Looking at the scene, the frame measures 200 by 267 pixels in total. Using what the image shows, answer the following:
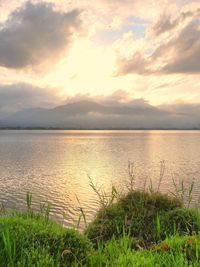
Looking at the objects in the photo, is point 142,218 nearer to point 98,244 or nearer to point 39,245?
point 98,244

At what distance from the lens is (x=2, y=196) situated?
29703 mm

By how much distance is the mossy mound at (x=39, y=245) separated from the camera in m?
5.46

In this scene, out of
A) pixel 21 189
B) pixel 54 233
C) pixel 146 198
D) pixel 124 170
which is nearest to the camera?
pixel 54 233

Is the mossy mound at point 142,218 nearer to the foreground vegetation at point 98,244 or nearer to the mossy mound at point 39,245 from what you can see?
the foreground vegetation at point 98,244

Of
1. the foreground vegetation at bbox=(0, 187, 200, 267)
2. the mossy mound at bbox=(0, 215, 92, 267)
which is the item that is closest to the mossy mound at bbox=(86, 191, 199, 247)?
the foreground vegetation at bbox=(0, 187, 200, 267)

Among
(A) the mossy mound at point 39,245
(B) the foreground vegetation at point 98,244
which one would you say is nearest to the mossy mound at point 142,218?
(B) the foreground vegetation at point 98,244

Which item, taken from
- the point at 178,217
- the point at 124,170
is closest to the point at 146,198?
the point at 178,217

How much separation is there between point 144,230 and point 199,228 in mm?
1501

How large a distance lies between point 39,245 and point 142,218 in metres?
4.30

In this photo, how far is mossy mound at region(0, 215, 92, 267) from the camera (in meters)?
5.46

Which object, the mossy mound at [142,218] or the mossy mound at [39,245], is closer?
the mossy mound at [39,245]

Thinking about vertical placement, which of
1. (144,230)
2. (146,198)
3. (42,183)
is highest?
(146,198)

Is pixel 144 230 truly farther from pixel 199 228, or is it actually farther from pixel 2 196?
pixel 2 196

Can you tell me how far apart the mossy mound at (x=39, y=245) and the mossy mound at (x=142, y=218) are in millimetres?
2305
